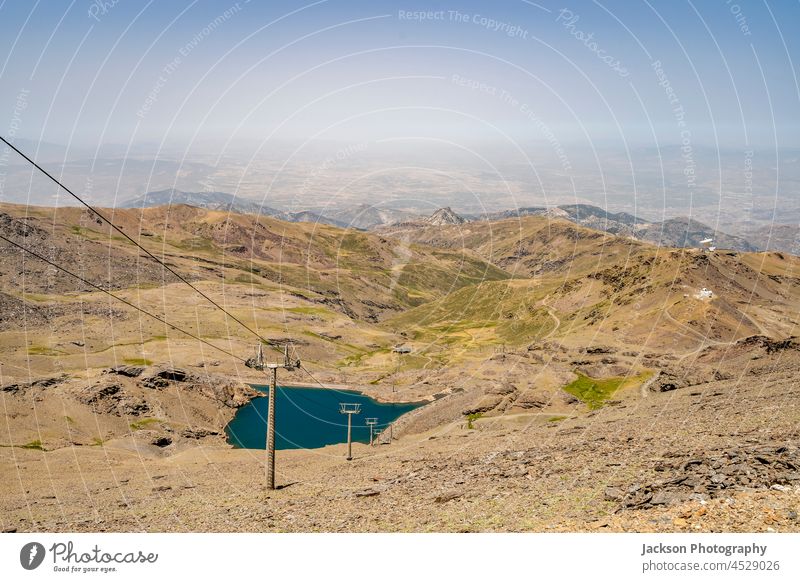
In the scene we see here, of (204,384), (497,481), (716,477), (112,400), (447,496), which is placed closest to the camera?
(716,477)

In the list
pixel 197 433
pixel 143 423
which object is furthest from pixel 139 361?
pixel 197 433

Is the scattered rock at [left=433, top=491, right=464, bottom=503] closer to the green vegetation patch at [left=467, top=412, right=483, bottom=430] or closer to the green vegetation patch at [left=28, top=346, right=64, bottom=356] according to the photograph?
the green vegetation patch at [left=467, top=412, right=483, bottom=430]

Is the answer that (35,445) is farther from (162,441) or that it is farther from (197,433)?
(197,433)

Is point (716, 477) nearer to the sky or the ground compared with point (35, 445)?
nearer to the sky

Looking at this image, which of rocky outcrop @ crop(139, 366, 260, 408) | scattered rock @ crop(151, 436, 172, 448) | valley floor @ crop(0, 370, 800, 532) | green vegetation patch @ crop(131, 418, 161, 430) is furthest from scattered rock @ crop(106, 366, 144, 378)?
valley floor @ crop(0, 370, 800, 532)

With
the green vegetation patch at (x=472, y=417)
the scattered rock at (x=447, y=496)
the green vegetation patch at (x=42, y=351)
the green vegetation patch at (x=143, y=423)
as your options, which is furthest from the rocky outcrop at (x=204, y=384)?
the scattered rock at (x=447, y=496)
